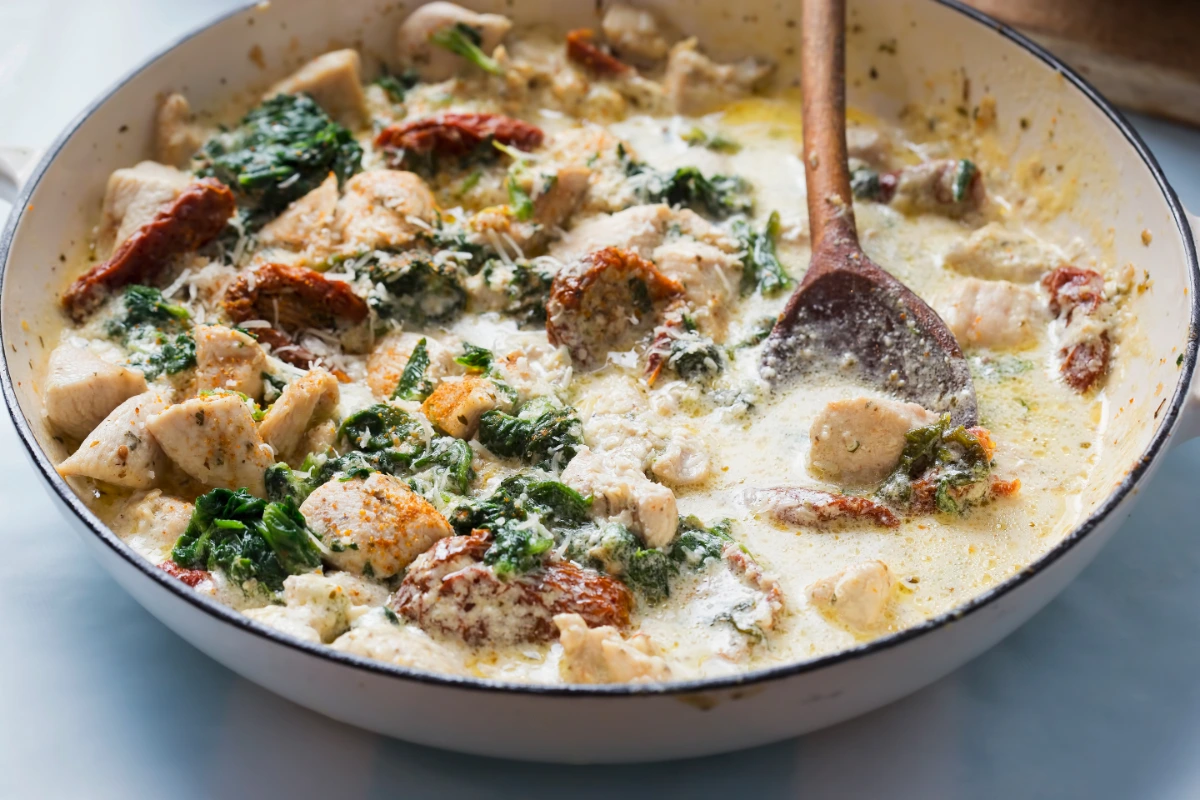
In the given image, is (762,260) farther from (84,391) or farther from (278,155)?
(84,391)

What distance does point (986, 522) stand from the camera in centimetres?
361

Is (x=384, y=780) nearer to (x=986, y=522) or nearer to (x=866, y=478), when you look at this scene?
(x=866, y=478)

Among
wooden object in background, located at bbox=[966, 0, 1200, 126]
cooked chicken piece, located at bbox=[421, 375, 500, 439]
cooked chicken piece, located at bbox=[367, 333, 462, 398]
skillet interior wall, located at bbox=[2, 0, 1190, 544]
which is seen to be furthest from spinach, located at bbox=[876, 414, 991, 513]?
wooden object in background, located at bbox=[966, 0, 1200, 126]

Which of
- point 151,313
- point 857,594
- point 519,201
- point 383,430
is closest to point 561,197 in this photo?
point 519,201

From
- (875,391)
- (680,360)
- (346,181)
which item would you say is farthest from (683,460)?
(346,181)

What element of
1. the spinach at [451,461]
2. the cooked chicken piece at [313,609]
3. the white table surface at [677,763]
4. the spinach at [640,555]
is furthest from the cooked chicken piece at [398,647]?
the spinach at [451,461]

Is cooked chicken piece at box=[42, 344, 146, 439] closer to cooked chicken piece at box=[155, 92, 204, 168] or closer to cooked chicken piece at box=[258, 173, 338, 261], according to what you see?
cooked chicken piece at box=[258, 173, 338, 261]

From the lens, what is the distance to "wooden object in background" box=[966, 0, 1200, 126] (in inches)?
211

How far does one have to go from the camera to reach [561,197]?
184 inches

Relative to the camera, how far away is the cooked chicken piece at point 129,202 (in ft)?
14.4

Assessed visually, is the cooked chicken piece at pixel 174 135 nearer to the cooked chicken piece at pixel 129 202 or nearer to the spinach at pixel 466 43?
the cooked chicken piece at pixel 129 202

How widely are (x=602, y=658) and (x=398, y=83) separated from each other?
340 centimetres

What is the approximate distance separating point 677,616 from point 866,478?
33.1 inches

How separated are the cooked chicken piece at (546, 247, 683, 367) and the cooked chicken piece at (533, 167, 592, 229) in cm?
46
